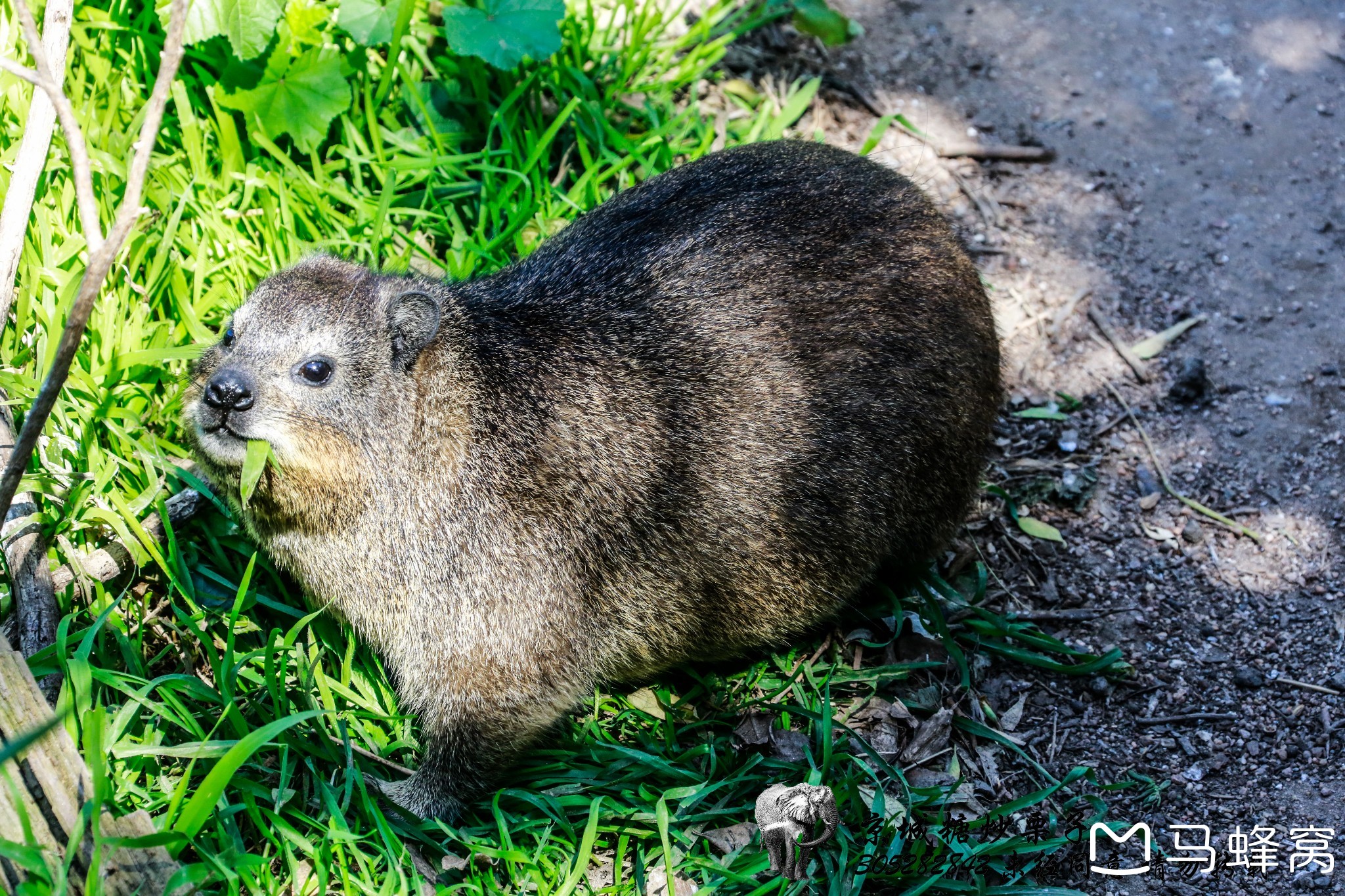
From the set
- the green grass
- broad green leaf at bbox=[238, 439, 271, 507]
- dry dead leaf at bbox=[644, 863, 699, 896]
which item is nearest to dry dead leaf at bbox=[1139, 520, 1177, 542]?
the green grass

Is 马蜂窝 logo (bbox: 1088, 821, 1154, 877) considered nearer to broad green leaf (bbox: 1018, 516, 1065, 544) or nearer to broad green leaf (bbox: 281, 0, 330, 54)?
broad green leaf (bbox: 1018, 516, 1065, 544)

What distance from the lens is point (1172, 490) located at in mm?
5379

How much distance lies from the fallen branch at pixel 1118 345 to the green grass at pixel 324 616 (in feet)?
5.43

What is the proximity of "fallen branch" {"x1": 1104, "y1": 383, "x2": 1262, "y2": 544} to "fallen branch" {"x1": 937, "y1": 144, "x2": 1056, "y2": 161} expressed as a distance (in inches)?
61.2

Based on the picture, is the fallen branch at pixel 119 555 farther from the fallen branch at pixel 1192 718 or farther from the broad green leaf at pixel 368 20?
the fallen branch at pixel 1192 718

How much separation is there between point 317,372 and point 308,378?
0.03 meters

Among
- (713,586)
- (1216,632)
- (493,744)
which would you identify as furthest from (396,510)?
(1216,632)

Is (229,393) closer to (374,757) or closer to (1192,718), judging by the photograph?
(374,757)

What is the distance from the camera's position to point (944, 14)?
23.8 ft

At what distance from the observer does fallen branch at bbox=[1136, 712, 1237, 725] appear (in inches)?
179

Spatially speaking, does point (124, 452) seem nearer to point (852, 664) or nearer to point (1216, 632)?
point (852, 664)

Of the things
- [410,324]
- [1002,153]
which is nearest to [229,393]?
[410,324]

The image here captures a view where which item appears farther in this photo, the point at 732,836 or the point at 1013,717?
the point at 1013,717

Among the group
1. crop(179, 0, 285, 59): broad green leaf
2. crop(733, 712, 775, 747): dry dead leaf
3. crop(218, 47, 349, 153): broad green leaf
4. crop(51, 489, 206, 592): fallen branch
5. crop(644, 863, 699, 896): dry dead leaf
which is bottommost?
crop(733, 712, 775, 747): dry dead leaf
